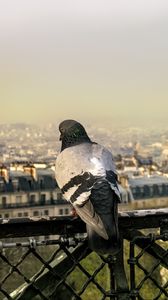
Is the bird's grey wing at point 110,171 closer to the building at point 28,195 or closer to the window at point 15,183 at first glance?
the building at point 28,195

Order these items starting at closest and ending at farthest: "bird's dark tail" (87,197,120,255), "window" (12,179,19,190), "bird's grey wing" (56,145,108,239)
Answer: "bird's dark tail" (87,197,120,255), "bird's grey wing" (56,145,108,239), "window" (12,179,19,190)

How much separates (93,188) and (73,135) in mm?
1202

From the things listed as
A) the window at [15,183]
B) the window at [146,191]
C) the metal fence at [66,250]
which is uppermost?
the metal fence at [66,250]

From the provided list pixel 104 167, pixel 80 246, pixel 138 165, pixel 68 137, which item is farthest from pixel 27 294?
pixel 138 165

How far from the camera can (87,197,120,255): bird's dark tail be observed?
8.01ft

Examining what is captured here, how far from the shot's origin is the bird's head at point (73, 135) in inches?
150

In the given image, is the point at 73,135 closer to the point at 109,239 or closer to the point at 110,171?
the point at 110,171

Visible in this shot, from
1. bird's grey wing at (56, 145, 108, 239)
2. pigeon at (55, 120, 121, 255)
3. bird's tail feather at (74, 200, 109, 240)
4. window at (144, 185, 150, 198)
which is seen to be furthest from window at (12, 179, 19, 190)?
bird's tail feather at (74, 200, 109, 240)

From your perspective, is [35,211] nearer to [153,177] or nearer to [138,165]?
[153,177]

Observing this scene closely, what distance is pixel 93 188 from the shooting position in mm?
2713

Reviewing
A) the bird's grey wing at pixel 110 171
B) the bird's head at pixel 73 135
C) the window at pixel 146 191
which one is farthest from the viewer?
the window at pixel 146 191

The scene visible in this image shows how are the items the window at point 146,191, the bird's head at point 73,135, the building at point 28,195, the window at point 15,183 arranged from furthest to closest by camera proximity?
the window at point 146,191
the window at point 15,183
the building at point 28,195
the bird's head at point 73,135

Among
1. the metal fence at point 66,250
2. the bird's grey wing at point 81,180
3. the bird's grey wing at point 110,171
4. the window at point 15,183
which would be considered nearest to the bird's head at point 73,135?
the bird's grey wing at point 81,180

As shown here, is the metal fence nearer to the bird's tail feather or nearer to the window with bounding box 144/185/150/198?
the bird's tail feather
